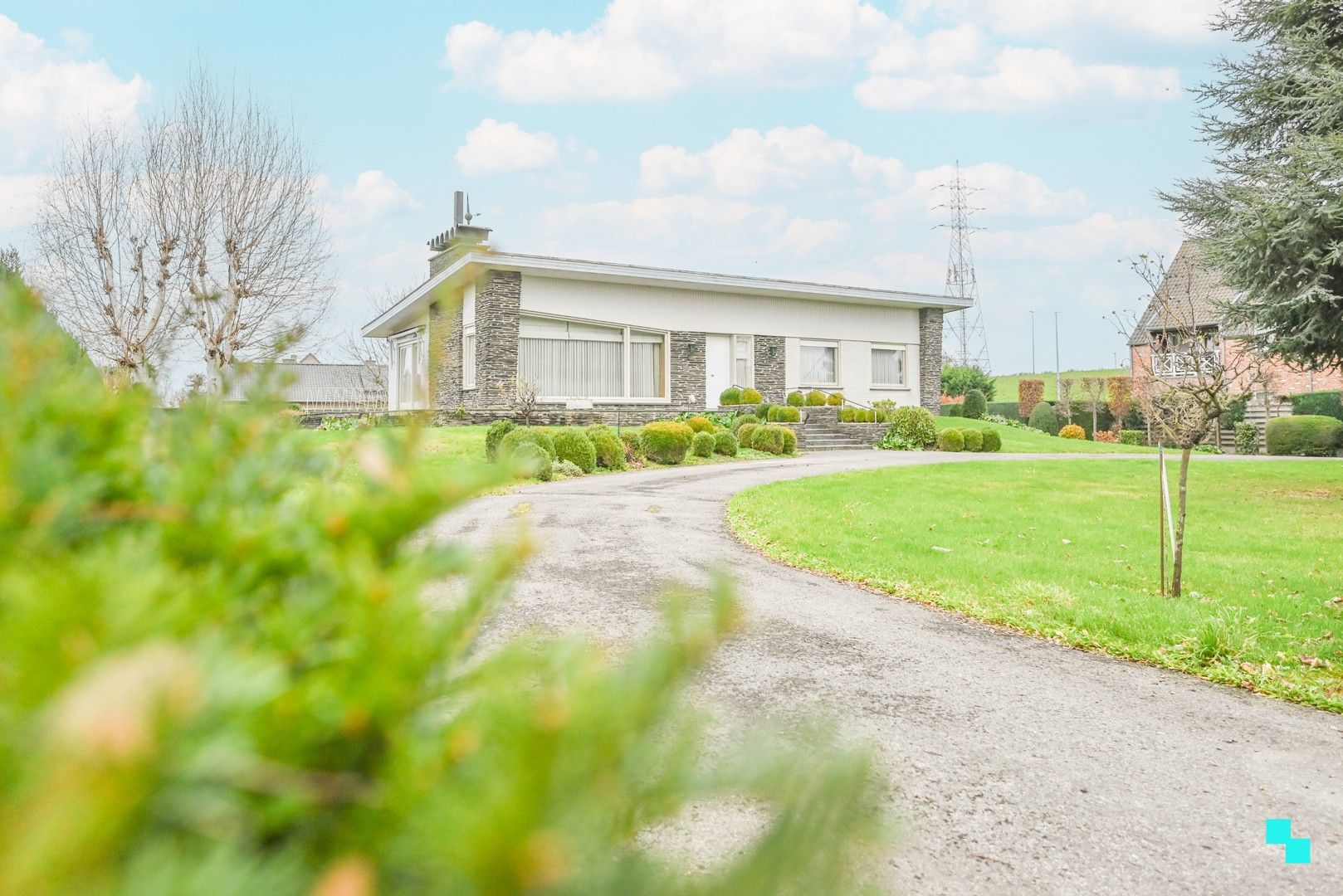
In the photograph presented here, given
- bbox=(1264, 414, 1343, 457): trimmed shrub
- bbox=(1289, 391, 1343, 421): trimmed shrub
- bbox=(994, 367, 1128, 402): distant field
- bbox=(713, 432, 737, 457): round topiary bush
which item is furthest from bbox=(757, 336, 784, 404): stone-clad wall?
bbox=(994, 367, 1128, 402): distant field

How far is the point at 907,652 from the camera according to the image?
18.4ft

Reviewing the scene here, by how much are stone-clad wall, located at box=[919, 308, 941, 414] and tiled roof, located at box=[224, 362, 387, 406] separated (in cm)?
1882

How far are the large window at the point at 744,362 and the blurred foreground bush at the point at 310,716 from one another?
88.4 ft

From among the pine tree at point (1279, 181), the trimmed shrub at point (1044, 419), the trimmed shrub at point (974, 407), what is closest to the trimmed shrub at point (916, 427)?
the pine tree at point (1279, 181)

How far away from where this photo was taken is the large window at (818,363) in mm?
29000

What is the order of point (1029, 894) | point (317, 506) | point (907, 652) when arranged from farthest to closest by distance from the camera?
1. point (907, 652)
2. point (1029, 894)
3. point (317, 506)

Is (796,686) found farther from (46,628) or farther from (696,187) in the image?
(696,187)

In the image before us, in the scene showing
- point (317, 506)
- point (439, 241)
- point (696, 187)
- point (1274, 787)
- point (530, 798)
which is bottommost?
point (1274, 787)

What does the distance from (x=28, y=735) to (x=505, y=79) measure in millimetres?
26326

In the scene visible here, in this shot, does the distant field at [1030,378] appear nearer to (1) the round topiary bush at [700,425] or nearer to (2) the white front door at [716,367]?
(2) the white front door at [716,367]

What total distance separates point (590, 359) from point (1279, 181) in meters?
17.3

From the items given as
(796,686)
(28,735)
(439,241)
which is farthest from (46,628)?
(439,241)

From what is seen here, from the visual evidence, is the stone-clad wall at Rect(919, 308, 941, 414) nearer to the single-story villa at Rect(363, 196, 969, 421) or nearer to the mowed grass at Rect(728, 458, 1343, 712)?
the single-story villa at Rect(363, 196, 969, 421)

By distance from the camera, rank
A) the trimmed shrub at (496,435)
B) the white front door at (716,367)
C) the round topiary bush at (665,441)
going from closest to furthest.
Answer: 1. the trimmed shrub at (496,435)
2. the round topiary bush at (665,441)
3. the white front door at (716,367)
